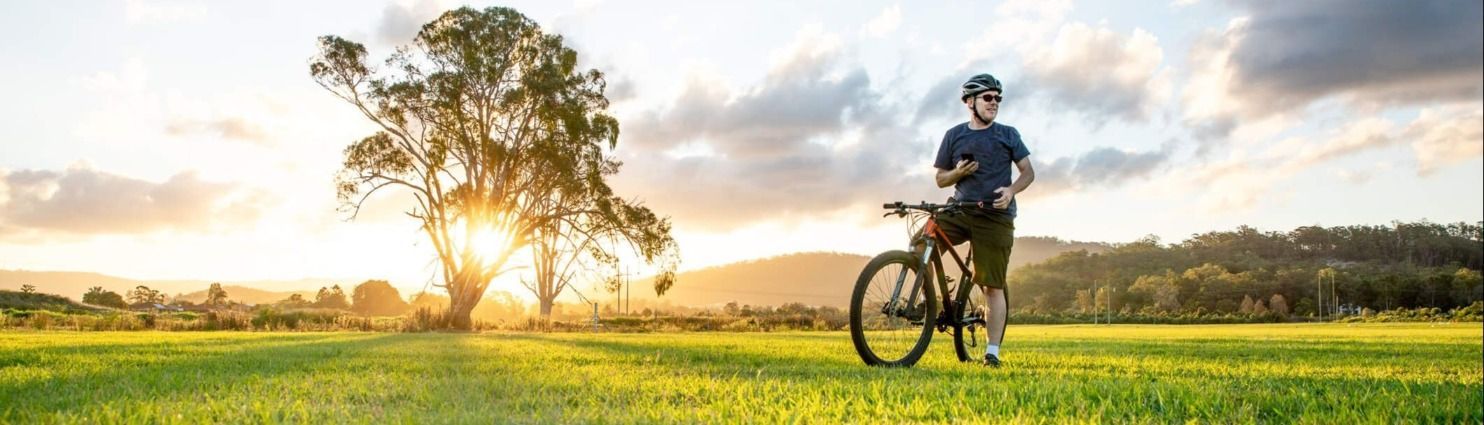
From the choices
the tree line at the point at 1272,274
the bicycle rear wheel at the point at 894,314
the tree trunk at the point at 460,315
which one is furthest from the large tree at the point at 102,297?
the tree line at the point at 1272,274

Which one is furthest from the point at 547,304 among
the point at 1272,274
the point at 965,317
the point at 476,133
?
the point at 1272,274

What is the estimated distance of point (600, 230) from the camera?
29984mm

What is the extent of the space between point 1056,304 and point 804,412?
538 ft

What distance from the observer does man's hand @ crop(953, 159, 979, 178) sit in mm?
6160

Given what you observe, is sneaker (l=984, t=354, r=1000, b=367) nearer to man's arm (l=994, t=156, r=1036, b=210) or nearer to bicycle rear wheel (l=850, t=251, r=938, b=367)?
bicycle rear wheel (l=850, t=251, r=938, b=367)

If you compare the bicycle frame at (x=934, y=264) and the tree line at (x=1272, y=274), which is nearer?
the bicycle frame at (x=934, y=264)

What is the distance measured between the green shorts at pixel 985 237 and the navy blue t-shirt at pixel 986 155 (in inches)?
3.4

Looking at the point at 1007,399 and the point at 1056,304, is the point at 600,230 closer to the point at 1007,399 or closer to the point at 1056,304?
the point at 1007,399

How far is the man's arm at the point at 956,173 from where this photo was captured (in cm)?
617

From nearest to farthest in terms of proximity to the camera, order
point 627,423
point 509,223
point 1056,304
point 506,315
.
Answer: point 627,423, point 509,223, point 506,315, point 1056,304

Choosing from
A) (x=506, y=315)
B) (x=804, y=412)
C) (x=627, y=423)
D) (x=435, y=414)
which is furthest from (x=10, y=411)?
(x=506, y=315)

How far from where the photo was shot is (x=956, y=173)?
6230 mm

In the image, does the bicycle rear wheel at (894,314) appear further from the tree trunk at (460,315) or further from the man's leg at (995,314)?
the tree trunk at (460,315)

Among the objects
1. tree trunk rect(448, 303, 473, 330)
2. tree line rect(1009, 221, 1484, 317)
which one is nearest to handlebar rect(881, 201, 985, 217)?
tree trunk rect(448, 303, 473, 330)
